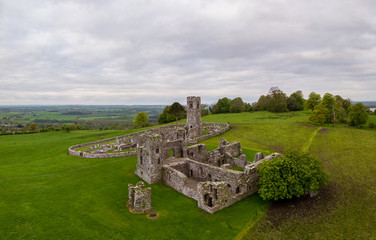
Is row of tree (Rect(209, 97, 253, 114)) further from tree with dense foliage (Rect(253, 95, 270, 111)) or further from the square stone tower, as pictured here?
the square stone tower

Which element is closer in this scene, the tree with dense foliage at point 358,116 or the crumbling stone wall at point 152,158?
the crumbling stone wall at point 152,158

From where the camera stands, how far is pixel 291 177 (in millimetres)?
24328

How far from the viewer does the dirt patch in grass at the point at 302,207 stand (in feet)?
73.8

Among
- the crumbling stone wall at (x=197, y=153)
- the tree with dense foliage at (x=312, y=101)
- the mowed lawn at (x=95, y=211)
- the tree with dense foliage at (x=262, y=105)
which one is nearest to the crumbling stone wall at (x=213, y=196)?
the mowed lawn at (x=95, y=211)

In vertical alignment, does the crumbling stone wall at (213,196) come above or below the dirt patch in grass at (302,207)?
above

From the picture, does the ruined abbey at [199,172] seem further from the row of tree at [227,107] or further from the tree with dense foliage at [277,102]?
the row of tree at [227,107]

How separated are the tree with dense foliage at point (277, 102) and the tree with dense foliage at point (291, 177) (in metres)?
92.4

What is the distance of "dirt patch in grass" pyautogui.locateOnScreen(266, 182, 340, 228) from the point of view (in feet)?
73.8

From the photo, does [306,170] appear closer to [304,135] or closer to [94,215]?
[94,215]

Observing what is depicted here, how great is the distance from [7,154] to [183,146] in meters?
42.9

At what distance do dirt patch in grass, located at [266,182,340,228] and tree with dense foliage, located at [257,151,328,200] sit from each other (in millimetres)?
933

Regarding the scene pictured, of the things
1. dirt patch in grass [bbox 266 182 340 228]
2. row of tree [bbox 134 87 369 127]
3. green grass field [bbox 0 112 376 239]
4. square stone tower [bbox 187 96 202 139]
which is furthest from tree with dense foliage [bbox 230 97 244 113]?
dirt patch in grass [bbox 266 182 340 228]

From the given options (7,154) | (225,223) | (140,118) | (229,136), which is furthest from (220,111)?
(225,223)

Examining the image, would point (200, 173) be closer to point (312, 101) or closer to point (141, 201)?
point (141, 201)
